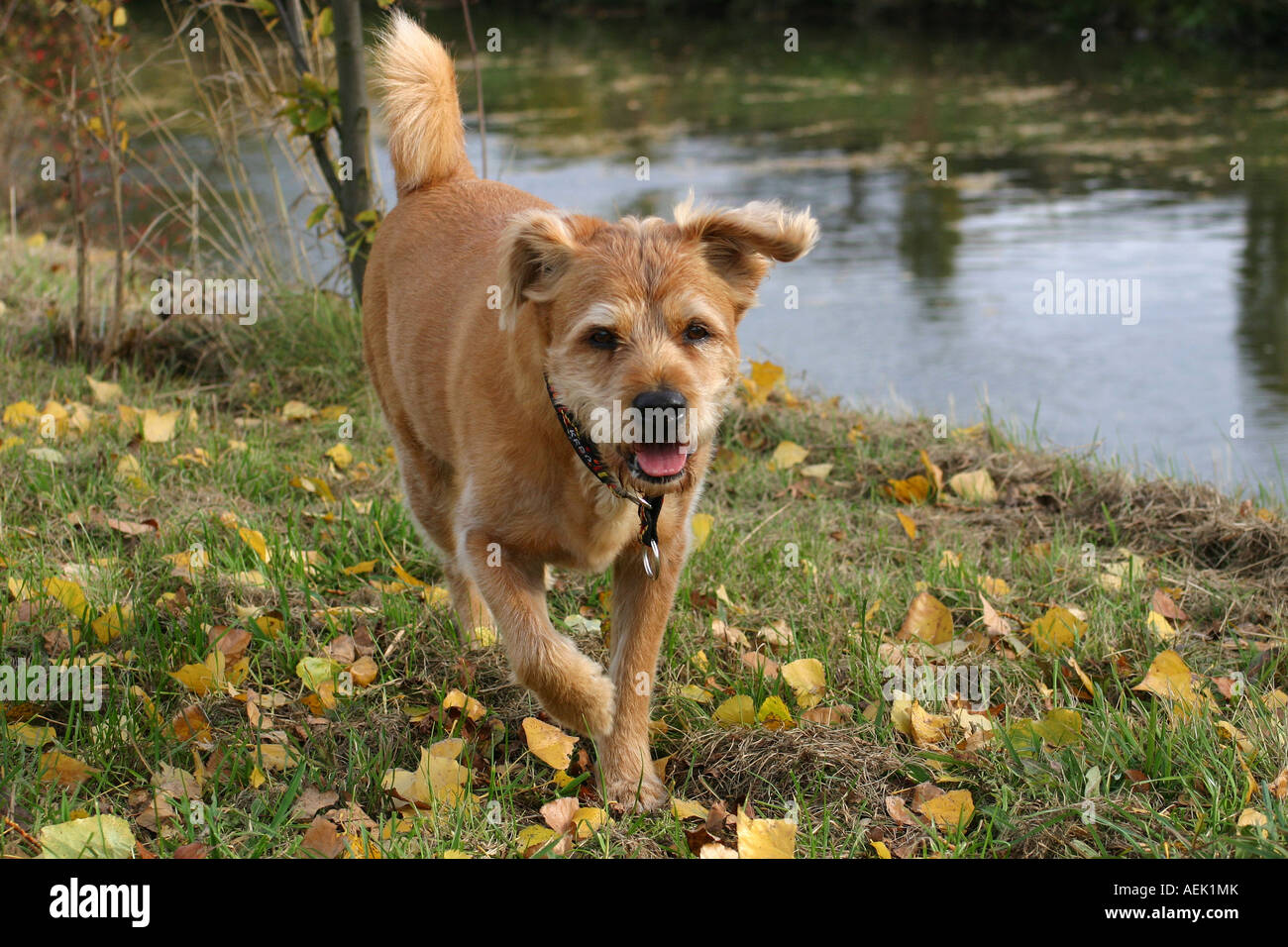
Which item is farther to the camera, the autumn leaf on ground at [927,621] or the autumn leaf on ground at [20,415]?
the autumn leaf on ground at [20,415]

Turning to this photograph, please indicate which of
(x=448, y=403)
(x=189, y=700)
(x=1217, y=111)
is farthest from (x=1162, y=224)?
(x=189, y=700)

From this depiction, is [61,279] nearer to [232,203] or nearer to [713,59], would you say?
[232,203]

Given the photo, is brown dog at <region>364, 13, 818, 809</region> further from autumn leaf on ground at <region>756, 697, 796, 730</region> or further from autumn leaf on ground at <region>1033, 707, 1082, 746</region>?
autumn leaf on ground at <region>1033, 707, 1082, 746</region>

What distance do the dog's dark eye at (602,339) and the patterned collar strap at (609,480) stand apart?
6.5 inches

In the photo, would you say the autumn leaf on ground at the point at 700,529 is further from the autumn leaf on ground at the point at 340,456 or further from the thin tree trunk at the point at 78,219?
the thin tree trunk at the point at 78,219

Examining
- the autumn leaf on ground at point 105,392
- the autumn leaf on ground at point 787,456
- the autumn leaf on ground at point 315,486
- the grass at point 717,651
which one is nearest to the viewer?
the grass at point 717,651

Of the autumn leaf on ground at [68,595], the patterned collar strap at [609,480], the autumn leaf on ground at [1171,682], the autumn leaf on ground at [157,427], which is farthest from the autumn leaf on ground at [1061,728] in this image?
the autumn leaf on ground at [157,427]

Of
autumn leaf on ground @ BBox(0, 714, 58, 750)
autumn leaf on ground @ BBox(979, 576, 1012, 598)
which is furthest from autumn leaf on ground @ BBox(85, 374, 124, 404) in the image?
autumn leaf on ground @ BBox(979, 576, 1012, 598)

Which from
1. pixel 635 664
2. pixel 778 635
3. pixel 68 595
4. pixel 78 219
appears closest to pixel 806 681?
pixel 778 635

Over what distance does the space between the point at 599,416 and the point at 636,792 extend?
3.25ft

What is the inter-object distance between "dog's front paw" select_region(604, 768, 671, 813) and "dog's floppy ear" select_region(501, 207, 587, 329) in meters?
1.33

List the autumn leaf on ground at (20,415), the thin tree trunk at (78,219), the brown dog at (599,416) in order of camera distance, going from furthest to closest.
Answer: the thin tree trunk at (78,219) < the autumn leaf on ground at (20,415) < the brown dog at (599,416)

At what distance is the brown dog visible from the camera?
3.08 m

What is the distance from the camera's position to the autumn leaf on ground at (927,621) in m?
3.78
